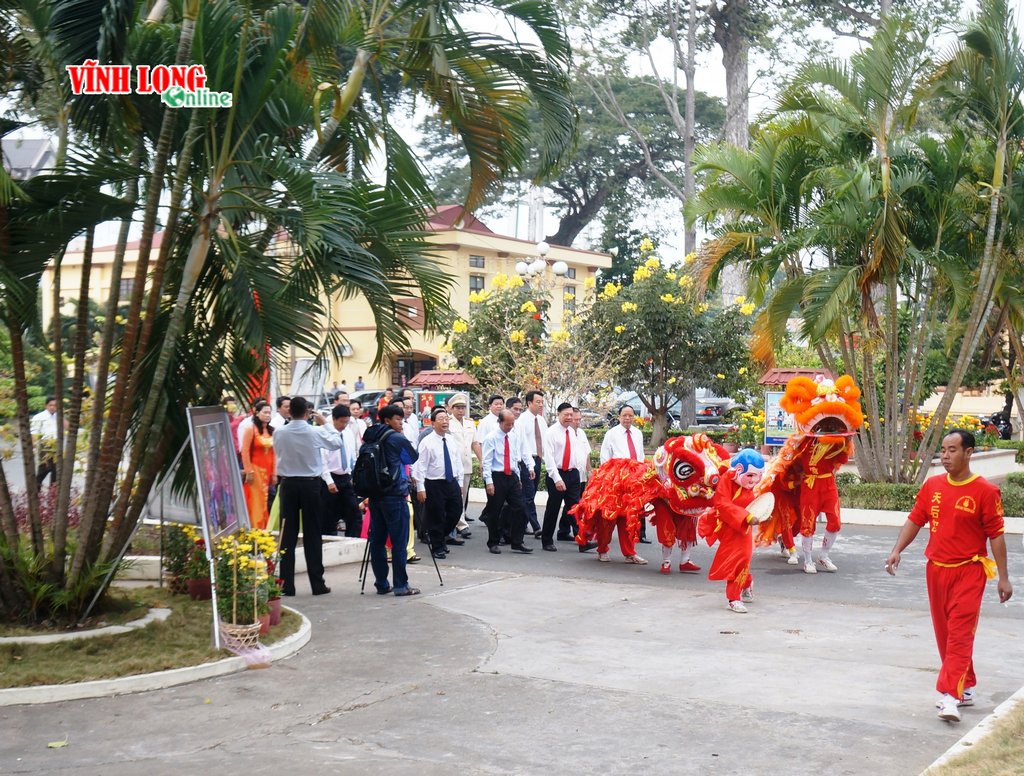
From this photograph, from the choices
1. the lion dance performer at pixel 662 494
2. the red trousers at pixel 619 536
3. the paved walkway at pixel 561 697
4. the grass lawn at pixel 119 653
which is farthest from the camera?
the red trousers at pixel 619 536

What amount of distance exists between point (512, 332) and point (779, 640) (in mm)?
17780

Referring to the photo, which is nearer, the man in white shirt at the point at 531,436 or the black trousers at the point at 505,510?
the black trousers at the point at 505,510

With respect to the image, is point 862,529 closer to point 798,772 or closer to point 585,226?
point 798,772

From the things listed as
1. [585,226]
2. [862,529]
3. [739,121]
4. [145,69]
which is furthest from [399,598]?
[585,226]

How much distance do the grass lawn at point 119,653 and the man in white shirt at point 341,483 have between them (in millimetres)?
4379

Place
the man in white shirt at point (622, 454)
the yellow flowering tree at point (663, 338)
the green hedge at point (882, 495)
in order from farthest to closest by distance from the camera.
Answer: the yellow flowering tree at point (663, 338) → the green hedge at point (882, 495) → the man in white shirt at point (622, 454)

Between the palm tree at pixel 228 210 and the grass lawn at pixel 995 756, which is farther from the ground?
the palm tree at pixel 228 210

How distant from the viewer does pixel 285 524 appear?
37.2 feet

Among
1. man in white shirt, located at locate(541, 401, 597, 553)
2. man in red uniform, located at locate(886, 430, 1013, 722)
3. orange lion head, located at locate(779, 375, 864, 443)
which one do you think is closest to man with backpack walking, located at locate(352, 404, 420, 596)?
man in white shirt, located at locate(541, 401, 597, 553)

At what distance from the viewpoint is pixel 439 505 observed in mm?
14258

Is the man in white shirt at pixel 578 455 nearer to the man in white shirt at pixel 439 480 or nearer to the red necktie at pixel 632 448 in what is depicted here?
the red necktie at pixel 632 448

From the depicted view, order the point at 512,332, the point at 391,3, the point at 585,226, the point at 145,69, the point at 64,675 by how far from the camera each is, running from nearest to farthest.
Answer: the point at 64,675 → the point at 145,69 → the point at 391,3 → the point at 512,332 → the point at 585,226

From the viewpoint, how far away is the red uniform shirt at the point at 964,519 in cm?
721
